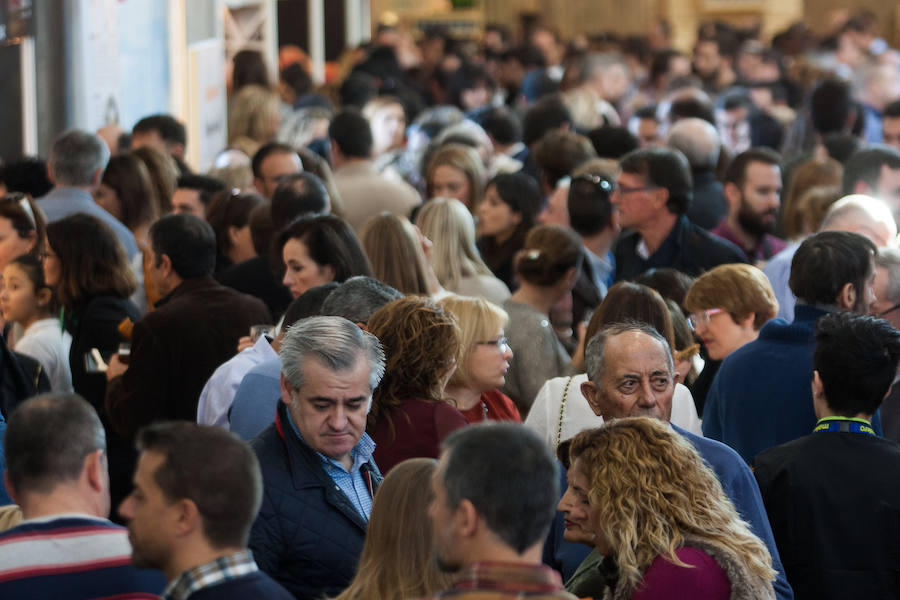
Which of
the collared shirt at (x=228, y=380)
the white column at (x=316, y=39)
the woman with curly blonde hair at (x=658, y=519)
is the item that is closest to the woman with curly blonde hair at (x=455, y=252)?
the collared shirt at (x=228, y=380)

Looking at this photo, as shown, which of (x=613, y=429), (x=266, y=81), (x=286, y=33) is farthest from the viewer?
(x=286, y=33)

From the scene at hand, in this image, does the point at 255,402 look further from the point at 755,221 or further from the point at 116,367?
the point at 755,221

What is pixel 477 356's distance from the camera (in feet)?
14.9

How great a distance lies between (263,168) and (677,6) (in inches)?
709

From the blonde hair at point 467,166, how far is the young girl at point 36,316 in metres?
2.83

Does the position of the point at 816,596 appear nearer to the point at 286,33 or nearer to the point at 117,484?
the point at 117,484

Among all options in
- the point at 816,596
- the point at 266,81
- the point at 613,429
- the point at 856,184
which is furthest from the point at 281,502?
the point at 266,81

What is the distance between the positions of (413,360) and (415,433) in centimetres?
21

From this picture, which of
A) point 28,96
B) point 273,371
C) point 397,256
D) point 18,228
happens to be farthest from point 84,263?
point 28,96

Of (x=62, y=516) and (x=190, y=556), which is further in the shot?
(x=62, y=516)

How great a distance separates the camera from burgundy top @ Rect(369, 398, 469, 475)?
3.94 m

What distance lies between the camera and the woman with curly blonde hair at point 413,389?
3945 millimetres

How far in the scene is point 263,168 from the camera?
778 cm

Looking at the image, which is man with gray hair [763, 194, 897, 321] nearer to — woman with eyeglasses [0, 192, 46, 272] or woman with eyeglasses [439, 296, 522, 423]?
woman with eyeglasses [439, 296, 522, 423]
